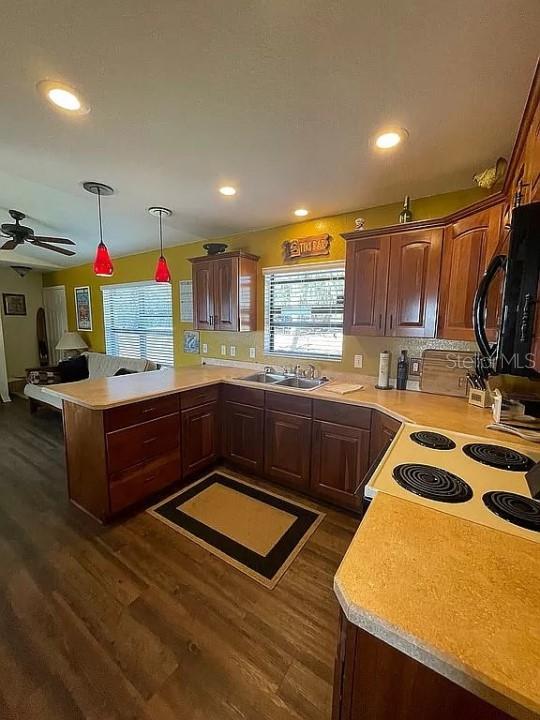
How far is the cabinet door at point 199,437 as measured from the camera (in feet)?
8.93

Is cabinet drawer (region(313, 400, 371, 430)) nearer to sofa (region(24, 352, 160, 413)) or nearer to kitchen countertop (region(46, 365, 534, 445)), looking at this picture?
kitchen countertop (region(46, 365, 534, 445))

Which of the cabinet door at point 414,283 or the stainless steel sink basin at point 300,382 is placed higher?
the cabinet door at point 414,283

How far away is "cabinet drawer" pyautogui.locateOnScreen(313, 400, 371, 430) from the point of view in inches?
87.9

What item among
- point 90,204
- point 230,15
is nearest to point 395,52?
point 230,15

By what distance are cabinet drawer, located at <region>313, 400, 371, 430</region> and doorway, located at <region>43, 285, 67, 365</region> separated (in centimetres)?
571

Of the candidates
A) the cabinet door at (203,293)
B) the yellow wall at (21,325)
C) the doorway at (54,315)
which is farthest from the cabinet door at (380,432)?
the yellow wall at (21,325)

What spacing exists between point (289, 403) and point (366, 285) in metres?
1.13

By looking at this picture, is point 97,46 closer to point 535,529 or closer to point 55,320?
point 535,529

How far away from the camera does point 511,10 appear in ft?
3.33

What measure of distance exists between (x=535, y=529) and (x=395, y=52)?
1710 mm

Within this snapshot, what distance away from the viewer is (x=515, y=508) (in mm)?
927

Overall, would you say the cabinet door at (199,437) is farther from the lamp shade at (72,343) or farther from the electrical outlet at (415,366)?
the lamp shade at (72,343)

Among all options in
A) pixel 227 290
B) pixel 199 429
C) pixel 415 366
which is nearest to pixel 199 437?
pixel 199 429

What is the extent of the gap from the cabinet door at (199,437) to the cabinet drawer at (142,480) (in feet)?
0.40
